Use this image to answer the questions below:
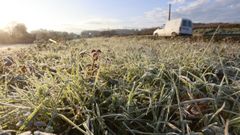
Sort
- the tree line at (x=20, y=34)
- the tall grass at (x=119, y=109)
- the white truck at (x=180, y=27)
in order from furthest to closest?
the white truck at (x=180, y=27) → the tree line at (x=20, y=34) → the tall grass at (x=119, y=109)

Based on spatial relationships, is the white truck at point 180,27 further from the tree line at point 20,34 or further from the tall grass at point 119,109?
the tall grass at point 119,109

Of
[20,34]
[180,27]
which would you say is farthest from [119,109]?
[180,27]

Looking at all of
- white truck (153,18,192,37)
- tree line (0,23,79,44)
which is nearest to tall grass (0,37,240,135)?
tree line (0,23,79,44)

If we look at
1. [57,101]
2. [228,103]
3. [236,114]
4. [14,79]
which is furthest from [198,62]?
[14,79]

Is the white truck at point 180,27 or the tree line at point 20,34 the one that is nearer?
the tree line at point 20,34

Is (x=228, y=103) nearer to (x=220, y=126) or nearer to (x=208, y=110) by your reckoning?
(x=208, y=110)

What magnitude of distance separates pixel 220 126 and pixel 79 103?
85 cm

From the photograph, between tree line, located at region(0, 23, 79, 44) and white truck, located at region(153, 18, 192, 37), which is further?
white truck, located at region(153, 18, 192, 37)

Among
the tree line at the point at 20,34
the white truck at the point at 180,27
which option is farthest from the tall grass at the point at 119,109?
the white truck at the point at 180,27

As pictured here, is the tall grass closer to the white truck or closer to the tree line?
the tree line

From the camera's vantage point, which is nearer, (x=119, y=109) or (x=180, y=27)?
(x=119, y=109)

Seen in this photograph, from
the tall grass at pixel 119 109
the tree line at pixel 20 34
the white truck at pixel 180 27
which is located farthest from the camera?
the white truck at pixel 180 27

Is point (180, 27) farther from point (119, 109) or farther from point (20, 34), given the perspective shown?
point (119, 109)

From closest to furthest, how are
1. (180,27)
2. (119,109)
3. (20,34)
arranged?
(119,109), (20,34), (180,27)
